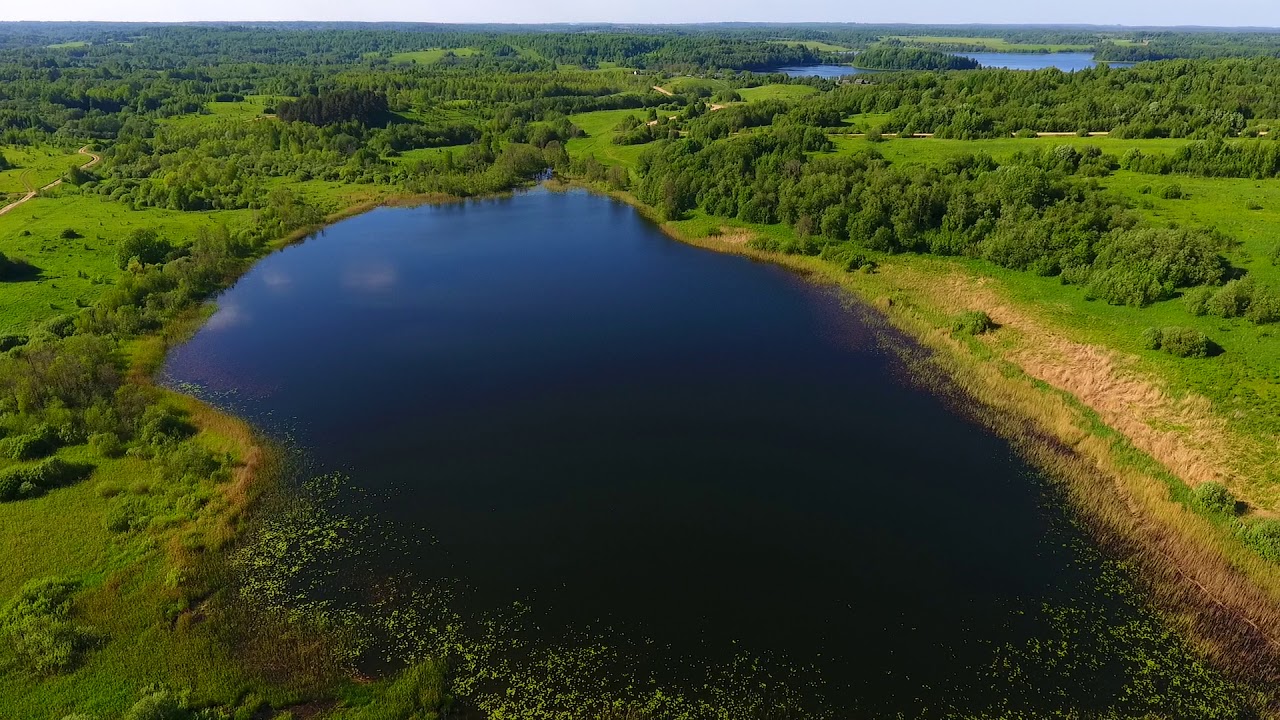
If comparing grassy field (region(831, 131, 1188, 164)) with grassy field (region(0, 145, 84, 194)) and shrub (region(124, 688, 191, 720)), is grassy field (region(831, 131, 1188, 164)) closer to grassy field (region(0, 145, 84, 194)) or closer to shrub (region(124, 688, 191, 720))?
shrub (region(124, 688, 191, 720))

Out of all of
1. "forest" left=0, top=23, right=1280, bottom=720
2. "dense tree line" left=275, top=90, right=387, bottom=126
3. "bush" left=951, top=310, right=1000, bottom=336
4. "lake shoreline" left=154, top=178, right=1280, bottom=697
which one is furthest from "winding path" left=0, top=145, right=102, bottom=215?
"bush" left=951, top=310, right=1000, bottom=336

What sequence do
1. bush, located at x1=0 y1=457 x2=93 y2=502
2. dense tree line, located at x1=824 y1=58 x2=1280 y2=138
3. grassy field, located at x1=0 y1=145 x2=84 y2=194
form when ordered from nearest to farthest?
bush, located at x1=0 y1=457 x2=93 y2=502 → dense tree line, located at x1=824 y1=58 x2=1280 y2=138 → grassy field, located at x1=0 y1=145 x2=84 y2=194

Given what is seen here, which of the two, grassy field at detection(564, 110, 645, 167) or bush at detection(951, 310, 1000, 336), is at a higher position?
grassy field at detection(564, 110, 645, 167)

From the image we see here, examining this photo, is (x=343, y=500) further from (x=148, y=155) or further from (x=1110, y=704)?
(x=148, y=155)

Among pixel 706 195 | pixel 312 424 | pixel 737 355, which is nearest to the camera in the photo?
pixel 312 424

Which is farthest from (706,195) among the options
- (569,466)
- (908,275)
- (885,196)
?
(569,466)

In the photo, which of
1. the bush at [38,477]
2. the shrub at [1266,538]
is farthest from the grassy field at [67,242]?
the shrub at [1266,538]

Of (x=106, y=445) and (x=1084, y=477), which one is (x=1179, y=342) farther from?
(x=106, y=445)
